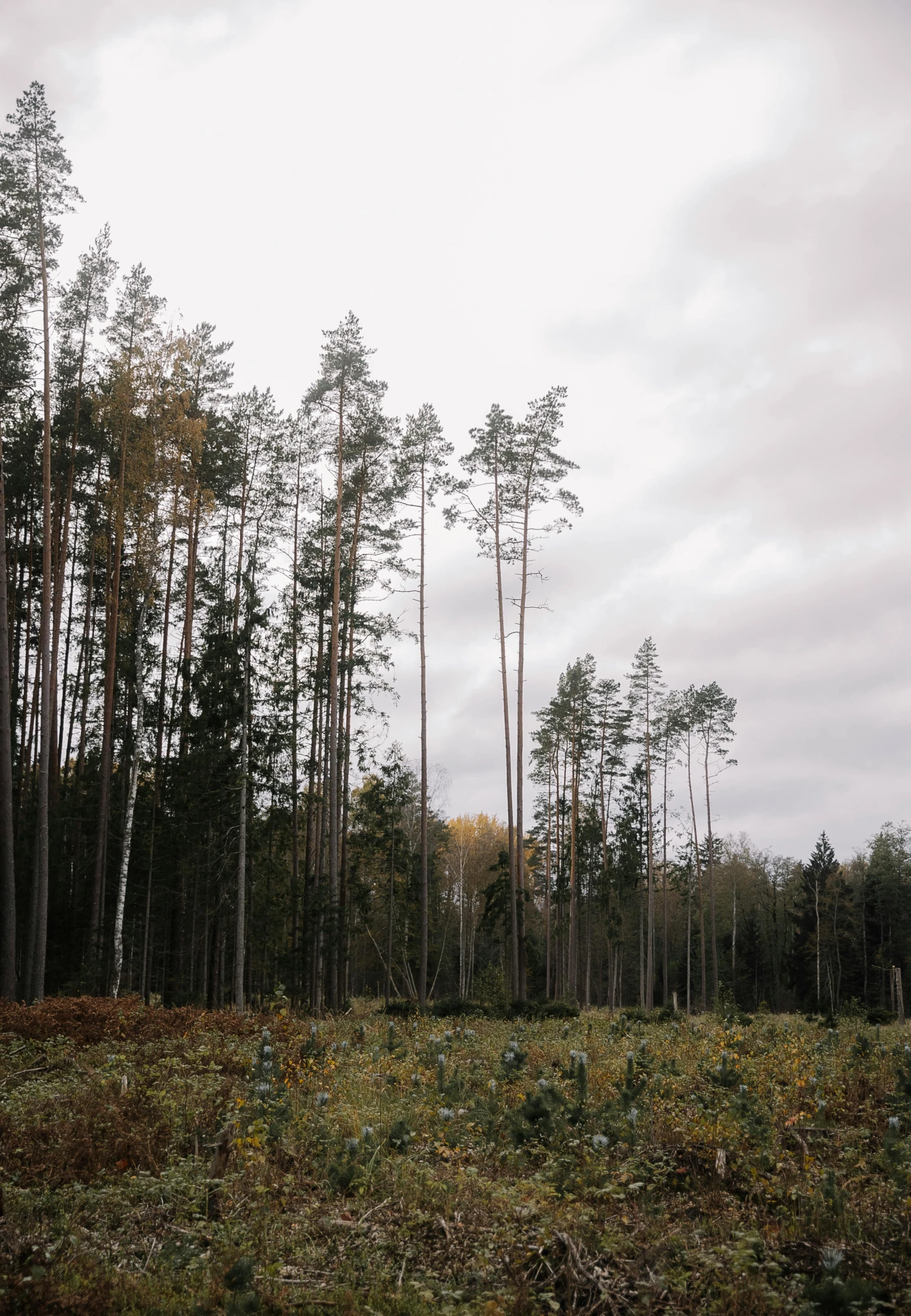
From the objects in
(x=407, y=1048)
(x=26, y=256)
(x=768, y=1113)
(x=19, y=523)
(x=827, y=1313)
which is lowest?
(x=407, y=1048)

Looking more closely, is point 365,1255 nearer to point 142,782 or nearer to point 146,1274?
point 146,1274

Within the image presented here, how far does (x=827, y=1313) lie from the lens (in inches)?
123

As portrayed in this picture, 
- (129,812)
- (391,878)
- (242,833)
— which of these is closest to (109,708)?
(129,812)

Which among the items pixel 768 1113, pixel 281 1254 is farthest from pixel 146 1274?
pixel 768 1113

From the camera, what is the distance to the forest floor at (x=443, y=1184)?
3529mm

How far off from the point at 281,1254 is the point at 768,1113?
159 inches

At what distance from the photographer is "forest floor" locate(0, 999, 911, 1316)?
353 centimetres

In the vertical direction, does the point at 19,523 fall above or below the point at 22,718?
above

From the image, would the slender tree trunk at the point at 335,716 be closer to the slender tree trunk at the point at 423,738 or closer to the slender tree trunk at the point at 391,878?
the slender tree trunk at the point at 423,738

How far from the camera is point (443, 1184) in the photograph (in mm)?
4719

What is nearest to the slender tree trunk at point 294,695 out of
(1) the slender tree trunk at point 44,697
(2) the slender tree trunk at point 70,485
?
(2) the slender tree trunk at point 70,485

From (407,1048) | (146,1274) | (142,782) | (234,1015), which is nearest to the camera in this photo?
(146,1274)

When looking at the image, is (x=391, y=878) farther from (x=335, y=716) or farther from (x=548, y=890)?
(x=335, y=716)

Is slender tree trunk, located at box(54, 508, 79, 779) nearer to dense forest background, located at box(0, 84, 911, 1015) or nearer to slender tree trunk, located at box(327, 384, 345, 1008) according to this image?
dense forest background, located at box(0, 84, 911, 1015)
